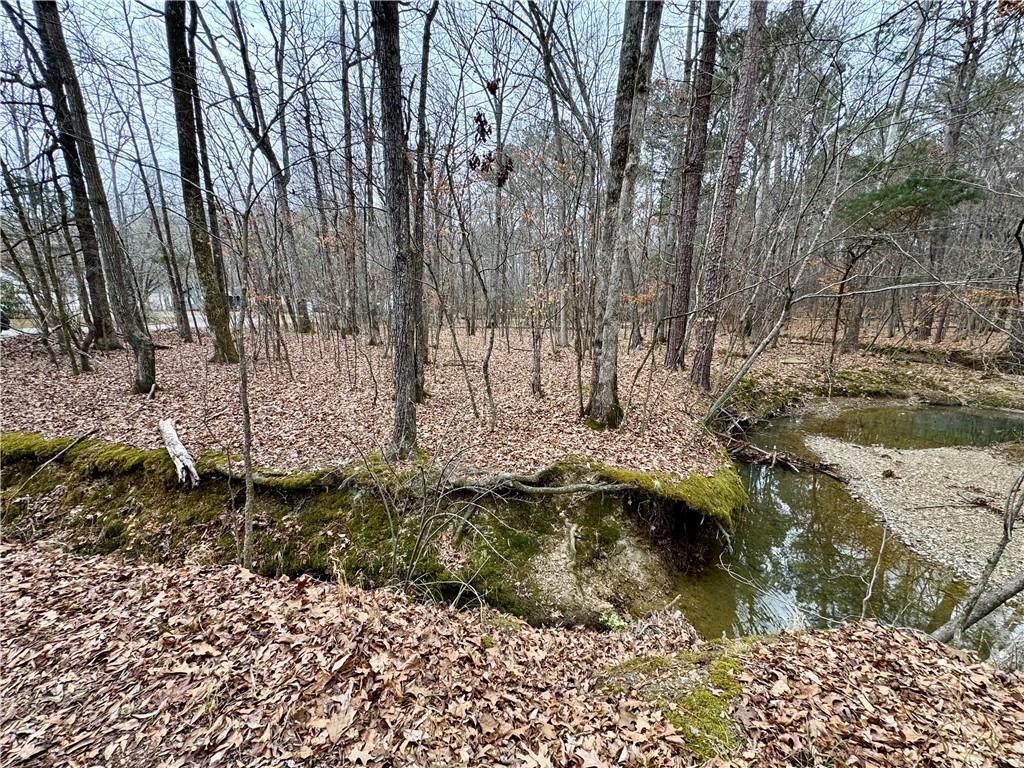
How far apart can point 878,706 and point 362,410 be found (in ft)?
24.5

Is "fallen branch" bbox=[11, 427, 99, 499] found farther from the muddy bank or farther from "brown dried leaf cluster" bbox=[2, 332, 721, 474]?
the muddy bank

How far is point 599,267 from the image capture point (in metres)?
→ 6.45

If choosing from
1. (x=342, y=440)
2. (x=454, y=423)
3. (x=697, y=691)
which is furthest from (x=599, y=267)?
(x=697, y=691)

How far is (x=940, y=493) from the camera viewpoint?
23.4 ft

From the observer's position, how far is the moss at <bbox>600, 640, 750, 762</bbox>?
7.98 feet

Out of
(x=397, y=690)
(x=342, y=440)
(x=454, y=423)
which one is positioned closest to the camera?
(x=397, y=690)

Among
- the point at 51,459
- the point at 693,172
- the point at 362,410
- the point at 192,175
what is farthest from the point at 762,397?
the point at 192,175

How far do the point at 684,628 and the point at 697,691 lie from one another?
1.83 m

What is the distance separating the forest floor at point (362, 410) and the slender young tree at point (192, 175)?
1057 millimetres

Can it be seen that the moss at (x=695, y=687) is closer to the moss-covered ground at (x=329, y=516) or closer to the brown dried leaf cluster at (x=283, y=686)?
the brown dried leaf cluster at (x=283, y=686)

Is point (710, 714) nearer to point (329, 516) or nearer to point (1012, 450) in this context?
point (329, 516)

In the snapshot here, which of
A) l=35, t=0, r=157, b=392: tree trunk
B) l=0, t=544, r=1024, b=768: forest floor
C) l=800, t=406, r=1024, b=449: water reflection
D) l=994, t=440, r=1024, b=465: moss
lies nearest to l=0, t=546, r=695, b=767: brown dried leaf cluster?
l=0, t=544, r=1024, b=768: forest floor

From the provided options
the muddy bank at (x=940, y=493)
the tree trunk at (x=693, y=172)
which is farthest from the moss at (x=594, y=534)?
the muddy bank at (x=940, y=493)

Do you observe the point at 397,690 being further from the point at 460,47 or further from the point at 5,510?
the point at 460,47
